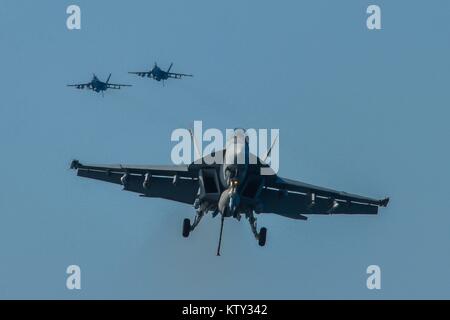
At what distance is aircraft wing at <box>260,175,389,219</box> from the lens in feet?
171

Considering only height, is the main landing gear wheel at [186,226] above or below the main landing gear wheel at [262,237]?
above

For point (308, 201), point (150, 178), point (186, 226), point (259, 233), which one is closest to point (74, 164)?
point (150, 178)

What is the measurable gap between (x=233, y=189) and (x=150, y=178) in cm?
659

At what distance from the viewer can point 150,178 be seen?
171ft

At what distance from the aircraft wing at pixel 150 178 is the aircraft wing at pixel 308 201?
11.0ft

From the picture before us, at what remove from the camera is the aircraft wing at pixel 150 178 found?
51625mm

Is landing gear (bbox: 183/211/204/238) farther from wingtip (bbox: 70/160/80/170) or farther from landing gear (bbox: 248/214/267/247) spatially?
wingtip (bbox: 70/160/80/170)

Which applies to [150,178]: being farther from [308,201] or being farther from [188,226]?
[308,201]

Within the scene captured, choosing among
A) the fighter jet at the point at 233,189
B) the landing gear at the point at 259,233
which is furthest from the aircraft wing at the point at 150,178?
the landing gear at the point at 259,233

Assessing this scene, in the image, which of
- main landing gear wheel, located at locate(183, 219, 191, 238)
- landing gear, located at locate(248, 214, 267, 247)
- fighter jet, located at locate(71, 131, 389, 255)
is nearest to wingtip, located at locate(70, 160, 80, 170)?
fighter jet, located at locate(71, 131, 389, 255)

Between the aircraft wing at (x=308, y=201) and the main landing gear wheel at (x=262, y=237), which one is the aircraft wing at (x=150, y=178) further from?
the main landing gear wheel at (x=262, y=237)
